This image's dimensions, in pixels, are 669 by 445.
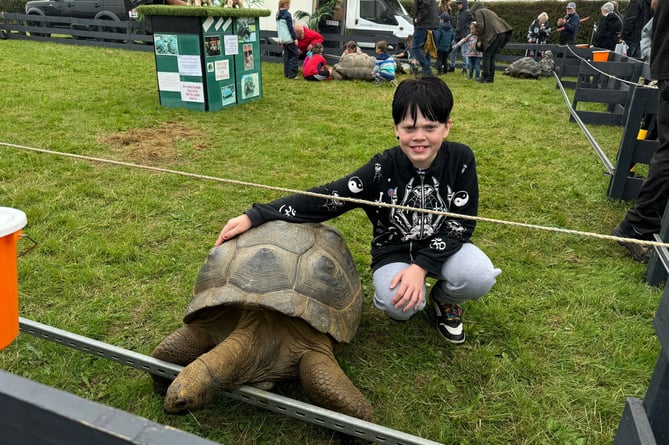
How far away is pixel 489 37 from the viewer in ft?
40.3

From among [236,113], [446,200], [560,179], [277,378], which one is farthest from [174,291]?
[236,113]

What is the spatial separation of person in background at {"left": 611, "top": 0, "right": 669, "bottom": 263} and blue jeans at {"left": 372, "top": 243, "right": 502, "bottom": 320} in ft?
6.27

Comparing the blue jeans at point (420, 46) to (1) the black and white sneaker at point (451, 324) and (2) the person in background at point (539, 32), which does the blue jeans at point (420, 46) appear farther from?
(1) the black and white sneaker at point (451, 324)

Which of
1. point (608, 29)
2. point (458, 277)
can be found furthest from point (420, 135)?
point (608, 29)

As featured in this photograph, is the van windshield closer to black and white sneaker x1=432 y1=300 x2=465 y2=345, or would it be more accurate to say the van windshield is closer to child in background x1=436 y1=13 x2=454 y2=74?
child in background x1=436 y1=13 x2=454 y2=74

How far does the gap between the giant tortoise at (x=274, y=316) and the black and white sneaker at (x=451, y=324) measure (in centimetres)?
64

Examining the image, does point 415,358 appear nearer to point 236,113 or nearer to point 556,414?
point 556,414

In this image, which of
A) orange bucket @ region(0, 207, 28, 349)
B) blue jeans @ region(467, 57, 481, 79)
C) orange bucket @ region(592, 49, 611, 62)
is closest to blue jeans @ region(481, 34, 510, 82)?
blue jeans @ region(467, 57, 481, 79)

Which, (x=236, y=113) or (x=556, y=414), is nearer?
(x=556, y=414)

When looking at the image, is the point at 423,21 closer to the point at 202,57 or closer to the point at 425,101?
the point at 202,57

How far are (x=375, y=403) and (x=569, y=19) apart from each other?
55.2 ft

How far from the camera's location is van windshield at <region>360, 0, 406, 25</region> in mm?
17000

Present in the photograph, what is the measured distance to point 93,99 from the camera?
28.1ft

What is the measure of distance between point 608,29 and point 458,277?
14.5 metres
